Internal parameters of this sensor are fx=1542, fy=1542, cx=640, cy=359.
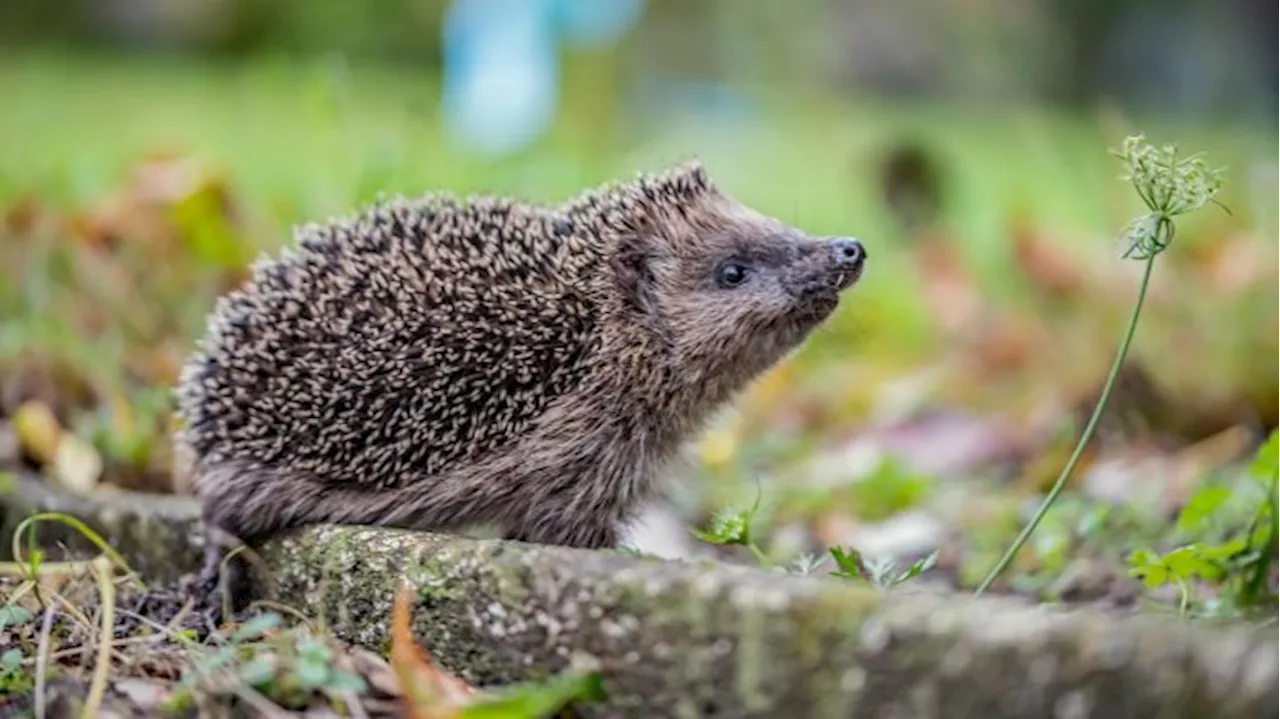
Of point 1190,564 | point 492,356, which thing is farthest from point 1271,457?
point 492,356

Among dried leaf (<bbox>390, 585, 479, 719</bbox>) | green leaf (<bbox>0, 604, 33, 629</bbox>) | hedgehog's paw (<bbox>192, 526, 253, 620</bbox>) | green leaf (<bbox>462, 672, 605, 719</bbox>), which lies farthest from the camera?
hedgehog's paw (<bbox>192, 526, 253, 620</bbox>)

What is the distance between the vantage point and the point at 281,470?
3.99 metres

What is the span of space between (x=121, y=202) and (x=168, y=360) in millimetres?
1296

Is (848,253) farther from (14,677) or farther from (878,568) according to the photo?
(14,677)

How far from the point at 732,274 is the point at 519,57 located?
1173 cm

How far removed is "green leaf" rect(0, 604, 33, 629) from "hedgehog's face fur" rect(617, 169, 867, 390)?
68.1 inches

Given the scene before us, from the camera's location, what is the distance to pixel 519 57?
15.7 m

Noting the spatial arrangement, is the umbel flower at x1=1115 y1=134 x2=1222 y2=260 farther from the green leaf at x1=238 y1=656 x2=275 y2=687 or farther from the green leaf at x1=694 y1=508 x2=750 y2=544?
the green leaf at x1=238 y1=656 x2=275 y2=687

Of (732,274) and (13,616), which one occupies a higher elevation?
(732,274)

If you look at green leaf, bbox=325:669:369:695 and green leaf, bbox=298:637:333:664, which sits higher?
green leaf, bbox=298:637:333:664

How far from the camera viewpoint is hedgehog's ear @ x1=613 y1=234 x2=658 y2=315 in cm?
421

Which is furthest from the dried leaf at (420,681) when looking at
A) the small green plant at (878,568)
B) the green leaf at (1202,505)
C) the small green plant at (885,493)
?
the small green plant at (885,493)

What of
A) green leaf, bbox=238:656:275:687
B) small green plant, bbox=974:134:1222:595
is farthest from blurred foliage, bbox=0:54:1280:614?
green leaf, bbox=238:656:275:687

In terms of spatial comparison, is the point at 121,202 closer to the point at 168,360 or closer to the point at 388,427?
the point at 168,360
